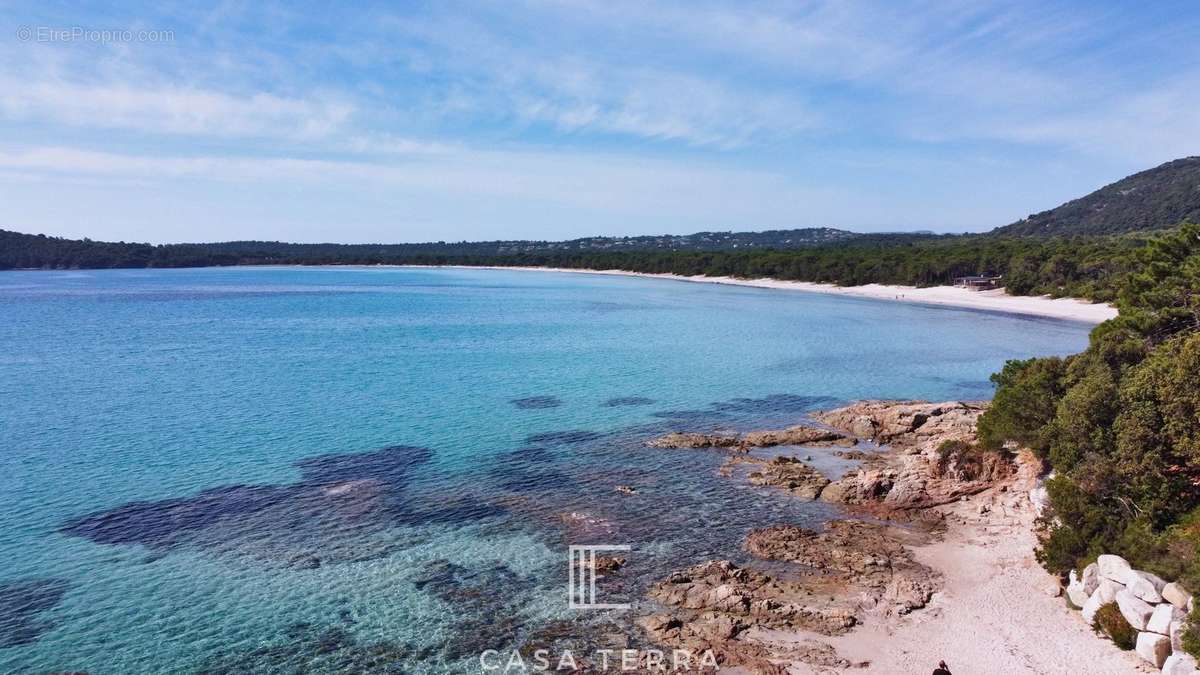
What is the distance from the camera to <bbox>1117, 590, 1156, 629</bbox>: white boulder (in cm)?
1267

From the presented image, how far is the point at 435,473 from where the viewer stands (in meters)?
25.0

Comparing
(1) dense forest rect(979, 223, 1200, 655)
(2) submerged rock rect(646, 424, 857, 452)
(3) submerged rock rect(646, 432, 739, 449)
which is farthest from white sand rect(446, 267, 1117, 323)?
(3) submerged rock rect(646, 432, 739, 449)

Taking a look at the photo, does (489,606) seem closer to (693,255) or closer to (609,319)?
(609,319)

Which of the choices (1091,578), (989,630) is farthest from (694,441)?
(1091,578)

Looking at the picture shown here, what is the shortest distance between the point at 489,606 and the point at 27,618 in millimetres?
9797

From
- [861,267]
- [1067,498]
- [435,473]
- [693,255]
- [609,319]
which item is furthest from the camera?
[693,255]

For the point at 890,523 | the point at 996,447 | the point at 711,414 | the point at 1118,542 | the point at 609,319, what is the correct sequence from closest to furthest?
the point at 1118,542 → the point at 890,523 → the point at 996,447 → the point at 711,414 → the point at 609,319

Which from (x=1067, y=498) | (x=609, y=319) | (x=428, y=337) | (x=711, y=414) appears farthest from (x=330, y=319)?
(x=1067, y=498)

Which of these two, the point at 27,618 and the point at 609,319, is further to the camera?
the point at 609,319

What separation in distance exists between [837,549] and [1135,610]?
6466 millimetres

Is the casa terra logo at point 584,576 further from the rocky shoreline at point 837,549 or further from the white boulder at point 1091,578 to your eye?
the white boulder at point 1091,578

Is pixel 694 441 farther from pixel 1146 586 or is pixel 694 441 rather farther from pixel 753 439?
pixel 1146 586

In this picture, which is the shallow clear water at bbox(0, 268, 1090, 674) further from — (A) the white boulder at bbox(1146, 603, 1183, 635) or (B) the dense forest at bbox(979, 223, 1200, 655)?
(A) the white boulder at bbox(1146, 603, 1183, 635)

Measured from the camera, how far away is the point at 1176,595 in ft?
40.4
